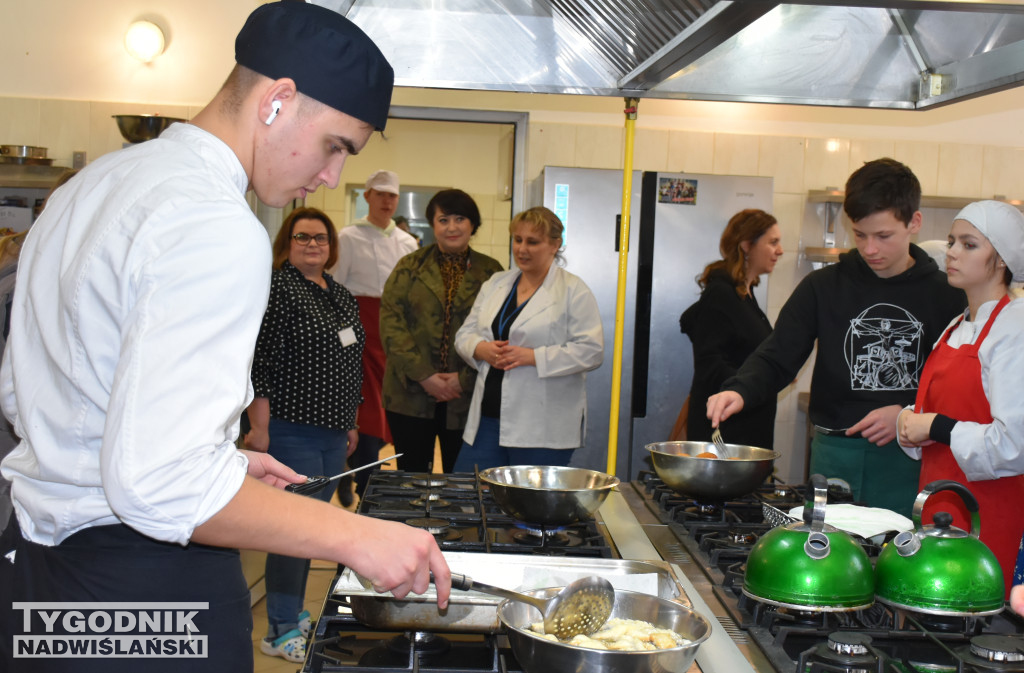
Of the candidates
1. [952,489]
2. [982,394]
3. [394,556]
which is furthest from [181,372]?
[982,394]

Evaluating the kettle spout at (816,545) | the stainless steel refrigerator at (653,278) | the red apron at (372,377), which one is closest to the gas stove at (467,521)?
the kettle spout at (816,545)

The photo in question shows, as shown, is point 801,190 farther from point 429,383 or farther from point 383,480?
point 383,480

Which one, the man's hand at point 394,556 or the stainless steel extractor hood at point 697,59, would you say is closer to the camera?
the man's hand at point 394,556

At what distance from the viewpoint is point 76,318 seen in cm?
102

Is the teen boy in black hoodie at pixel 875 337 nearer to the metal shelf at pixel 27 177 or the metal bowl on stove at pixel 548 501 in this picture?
the metal bowl on stove at pixel 548 501

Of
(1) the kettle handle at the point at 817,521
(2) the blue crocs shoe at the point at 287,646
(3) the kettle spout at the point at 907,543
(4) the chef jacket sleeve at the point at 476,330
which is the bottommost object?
(2) the blue crocs shoe at the point at 287,646

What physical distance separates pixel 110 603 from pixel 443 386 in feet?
8.84

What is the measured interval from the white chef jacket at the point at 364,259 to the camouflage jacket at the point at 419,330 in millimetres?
859

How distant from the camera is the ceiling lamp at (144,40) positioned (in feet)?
15.4

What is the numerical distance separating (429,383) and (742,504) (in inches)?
77.4

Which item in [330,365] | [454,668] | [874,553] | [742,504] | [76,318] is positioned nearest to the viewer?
[76,318]

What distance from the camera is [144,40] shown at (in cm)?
471

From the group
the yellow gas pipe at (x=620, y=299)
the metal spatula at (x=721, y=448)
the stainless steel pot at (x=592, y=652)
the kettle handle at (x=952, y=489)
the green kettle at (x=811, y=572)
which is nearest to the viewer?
the stainless steel pot at (x=592, y=652)

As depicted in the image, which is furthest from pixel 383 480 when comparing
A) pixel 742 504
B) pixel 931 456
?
pixel 931 456
